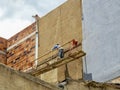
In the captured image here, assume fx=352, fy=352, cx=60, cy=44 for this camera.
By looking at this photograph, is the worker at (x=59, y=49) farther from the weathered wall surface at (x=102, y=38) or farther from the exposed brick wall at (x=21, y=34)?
the exposed brick wall at (x=21, y=34)

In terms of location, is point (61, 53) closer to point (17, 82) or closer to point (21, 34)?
point (21, 34)

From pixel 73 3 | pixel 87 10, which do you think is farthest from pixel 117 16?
pixel 73 3

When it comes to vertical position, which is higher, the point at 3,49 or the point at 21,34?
the point at 21,34

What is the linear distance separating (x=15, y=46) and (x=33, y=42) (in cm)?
228

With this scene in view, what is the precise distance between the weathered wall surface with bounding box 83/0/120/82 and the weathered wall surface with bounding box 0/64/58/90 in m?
7.70

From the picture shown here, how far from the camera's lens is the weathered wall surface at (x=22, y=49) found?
88.7 ft

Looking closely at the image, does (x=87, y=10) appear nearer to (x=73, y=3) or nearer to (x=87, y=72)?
(x=73, y=3)

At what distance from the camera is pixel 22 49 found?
27938 mm

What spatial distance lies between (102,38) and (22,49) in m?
8.77

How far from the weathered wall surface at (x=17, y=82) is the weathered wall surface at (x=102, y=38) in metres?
7.70

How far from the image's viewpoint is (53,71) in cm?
1955

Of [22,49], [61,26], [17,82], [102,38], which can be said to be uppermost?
[61,26]

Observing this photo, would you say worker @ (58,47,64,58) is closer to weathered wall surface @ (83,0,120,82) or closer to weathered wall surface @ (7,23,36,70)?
weathered wall surface @ (83,0,120,82)

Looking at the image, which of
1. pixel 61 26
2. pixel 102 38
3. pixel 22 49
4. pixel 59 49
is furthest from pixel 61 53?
pixel 22 49
